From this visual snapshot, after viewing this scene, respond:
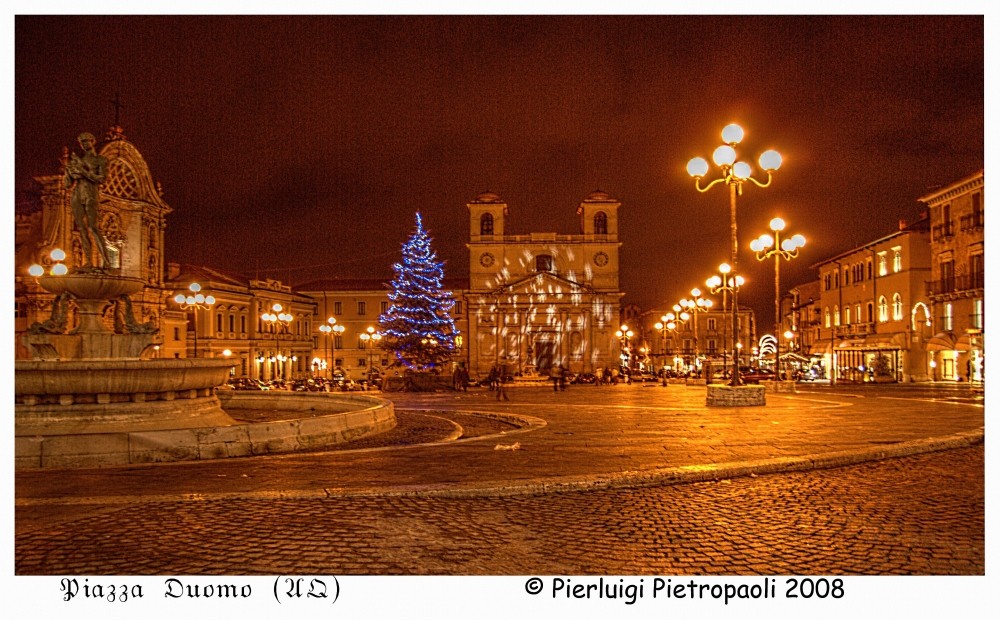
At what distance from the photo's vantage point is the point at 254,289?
68.8 metres

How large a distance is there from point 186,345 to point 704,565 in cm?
5895

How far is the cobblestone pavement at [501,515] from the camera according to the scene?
200 inches

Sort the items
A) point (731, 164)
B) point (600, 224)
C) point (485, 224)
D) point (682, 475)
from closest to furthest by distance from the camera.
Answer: point (682, 475) < point (731, 164) < point (485, 224) < point (600, 224)

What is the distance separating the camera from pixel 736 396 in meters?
18.2

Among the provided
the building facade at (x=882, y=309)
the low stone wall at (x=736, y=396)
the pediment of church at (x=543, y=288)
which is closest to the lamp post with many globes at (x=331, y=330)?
the pediment of church at (x=543, y=288)

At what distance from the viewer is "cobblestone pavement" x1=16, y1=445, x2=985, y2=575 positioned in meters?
4.99

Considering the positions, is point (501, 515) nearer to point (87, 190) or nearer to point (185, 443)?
point (185, 443)

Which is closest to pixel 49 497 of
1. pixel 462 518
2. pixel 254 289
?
pixel 462 518

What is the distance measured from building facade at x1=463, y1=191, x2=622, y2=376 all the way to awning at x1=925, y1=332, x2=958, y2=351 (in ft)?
109

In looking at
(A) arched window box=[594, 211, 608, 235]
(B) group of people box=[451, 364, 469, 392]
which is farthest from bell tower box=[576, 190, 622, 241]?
(B) group of people box=[451, 364, 469, 392]

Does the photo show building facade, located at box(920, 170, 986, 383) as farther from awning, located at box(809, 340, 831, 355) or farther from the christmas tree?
the christmas tree

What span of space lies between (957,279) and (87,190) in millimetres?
43680

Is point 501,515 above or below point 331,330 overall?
below

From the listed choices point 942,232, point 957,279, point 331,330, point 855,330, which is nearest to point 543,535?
point 331,330
